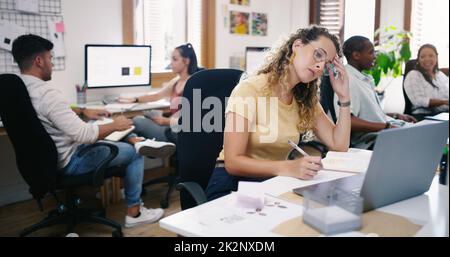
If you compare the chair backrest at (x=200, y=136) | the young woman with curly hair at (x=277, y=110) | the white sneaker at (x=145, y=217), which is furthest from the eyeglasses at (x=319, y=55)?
the white sneaker at (x=145, y=217)

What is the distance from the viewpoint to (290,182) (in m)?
1.44

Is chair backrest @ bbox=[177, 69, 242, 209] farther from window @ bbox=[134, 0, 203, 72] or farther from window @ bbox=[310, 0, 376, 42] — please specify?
window @ bbox=[310, 0, 376, 42]

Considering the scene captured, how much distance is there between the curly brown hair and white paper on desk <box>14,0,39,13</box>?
2.19 m

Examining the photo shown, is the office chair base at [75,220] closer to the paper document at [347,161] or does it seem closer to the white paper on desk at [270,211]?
the paper document at [347,161]

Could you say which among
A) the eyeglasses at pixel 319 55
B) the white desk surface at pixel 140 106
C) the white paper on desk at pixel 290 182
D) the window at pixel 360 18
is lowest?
the white paper on desk at pixel 290 182

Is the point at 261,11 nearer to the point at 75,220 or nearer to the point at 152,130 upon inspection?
the point at 152,130

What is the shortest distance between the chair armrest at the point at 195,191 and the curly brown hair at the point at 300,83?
0.45 meters

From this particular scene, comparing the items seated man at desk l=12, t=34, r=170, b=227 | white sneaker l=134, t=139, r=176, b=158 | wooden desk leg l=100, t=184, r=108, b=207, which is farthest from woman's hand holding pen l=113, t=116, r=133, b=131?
wooden desk leg l=100, t=184, r=108, b=207

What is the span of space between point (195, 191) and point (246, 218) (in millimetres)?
473

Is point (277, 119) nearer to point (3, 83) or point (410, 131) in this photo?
point (410, 131)

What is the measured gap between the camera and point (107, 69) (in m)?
3.66

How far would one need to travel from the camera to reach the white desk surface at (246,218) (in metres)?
1.06

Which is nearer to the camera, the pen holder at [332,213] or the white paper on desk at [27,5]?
the pen holder at [332,213]

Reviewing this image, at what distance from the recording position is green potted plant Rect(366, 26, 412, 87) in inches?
186
